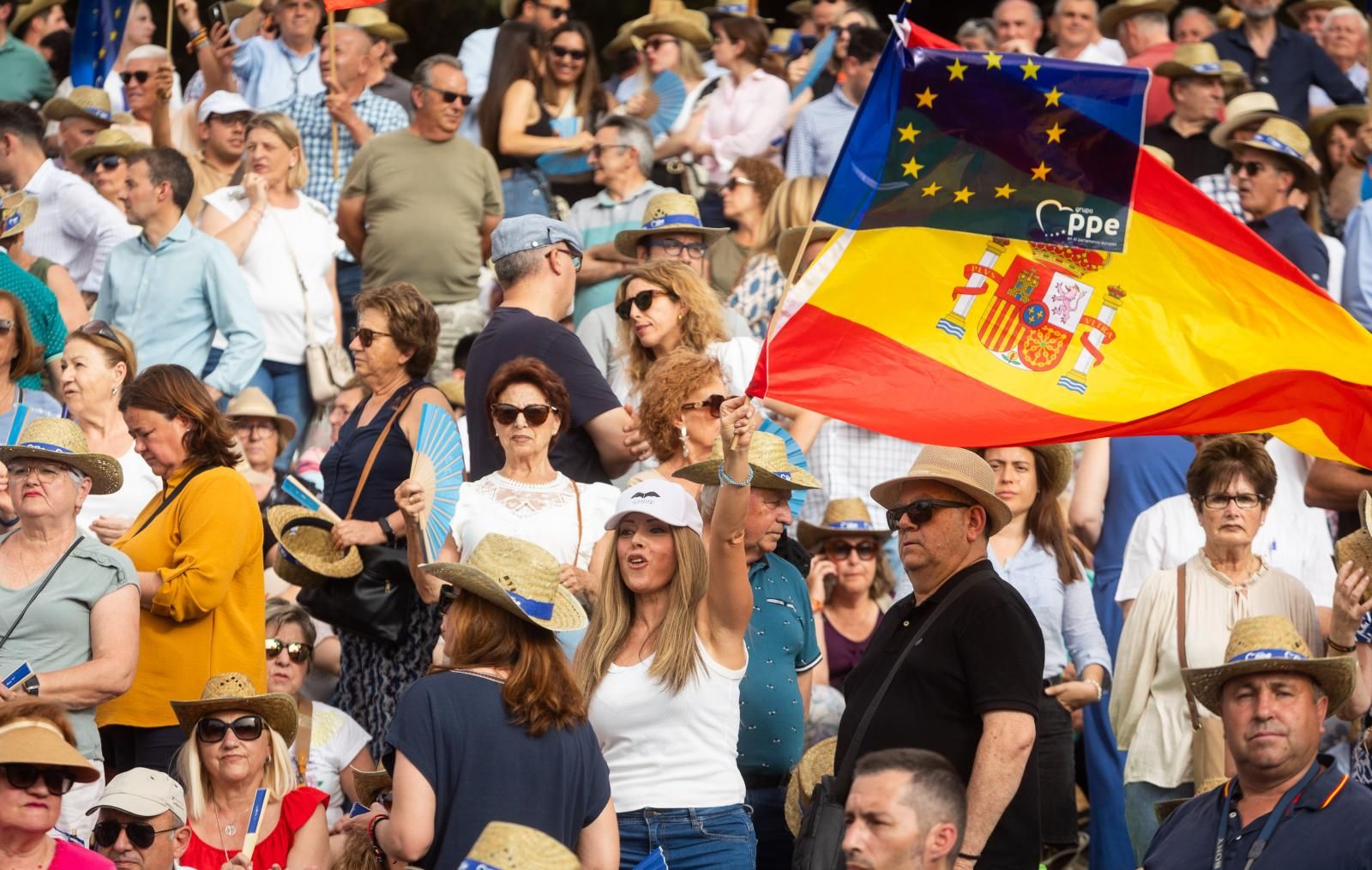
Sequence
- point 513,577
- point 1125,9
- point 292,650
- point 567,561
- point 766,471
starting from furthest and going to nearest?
1. point 1125,9
2. point 292,650
3. point 567,561
4. point 766,471
5. point 513,577

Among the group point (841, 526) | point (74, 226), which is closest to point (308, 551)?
point (841, 526)

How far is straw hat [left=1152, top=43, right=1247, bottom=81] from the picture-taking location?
1479cm

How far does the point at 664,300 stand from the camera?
913 centimetres

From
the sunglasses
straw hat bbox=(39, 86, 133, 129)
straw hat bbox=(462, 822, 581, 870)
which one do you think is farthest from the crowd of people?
straw hat bbox=(39, 86, 133, 129)

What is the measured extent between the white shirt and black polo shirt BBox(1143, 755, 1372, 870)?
329 inches

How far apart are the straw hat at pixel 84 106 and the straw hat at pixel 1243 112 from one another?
7.42 meters

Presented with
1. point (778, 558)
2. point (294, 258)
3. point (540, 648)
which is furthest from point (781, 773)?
point (294, 258)

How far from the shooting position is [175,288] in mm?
11562

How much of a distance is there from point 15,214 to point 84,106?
386 cm

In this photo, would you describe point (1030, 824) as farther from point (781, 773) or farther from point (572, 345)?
point (572, 345)

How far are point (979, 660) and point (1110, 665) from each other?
3.26m

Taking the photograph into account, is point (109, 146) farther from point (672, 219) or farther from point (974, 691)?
point (974, 691)

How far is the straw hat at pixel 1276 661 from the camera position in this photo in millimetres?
6496

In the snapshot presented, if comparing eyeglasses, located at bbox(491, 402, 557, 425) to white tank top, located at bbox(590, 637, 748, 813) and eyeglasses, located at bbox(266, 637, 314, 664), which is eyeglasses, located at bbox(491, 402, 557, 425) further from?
eyeglasses, located at bbox(266, 637, 314, 664)
